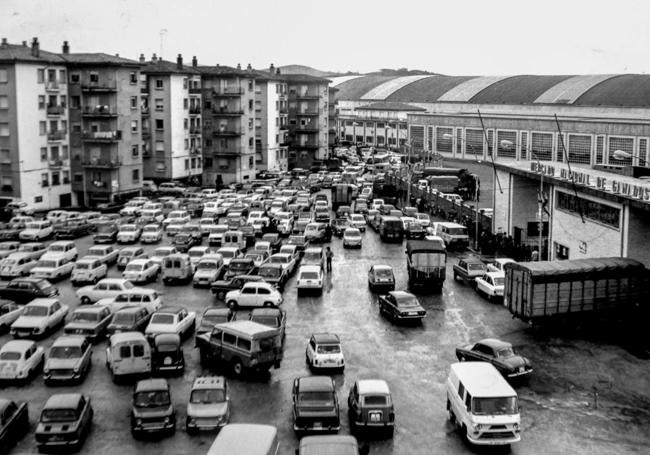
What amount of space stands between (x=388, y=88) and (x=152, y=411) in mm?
151603

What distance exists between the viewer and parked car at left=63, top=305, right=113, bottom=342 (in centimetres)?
3344

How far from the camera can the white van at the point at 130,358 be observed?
2873cm

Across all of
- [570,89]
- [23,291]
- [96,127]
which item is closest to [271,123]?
[96,127]

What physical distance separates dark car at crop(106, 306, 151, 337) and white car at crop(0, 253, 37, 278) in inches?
627

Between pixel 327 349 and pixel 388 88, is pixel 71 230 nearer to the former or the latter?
pixel 327 349

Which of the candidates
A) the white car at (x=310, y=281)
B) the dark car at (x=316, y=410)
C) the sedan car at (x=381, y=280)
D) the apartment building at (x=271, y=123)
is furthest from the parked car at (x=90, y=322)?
the apartment building at (x=271, y=123)

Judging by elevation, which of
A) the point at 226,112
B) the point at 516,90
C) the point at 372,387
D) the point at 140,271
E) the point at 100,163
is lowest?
the point at 140,271

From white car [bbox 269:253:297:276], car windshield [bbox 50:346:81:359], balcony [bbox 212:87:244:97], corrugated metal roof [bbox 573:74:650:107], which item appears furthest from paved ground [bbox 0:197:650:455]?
balcony [bbox 212:87:244:97]

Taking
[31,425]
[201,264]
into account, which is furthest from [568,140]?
[31,425]

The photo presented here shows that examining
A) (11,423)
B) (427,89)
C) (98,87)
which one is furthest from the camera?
(427,89)

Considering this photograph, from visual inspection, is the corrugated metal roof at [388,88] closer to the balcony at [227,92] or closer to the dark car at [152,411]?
the balcony at [227,92]

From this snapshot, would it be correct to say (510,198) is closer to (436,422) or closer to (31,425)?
(436,422)

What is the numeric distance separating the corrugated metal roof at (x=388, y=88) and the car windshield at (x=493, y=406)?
145140 mm

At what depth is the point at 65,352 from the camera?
95.4 ft
